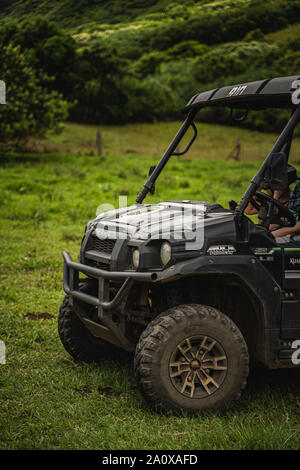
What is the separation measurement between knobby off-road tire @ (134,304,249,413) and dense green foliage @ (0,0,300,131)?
339 centimetres

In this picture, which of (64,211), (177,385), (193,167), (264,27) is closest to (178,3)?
(264,27)

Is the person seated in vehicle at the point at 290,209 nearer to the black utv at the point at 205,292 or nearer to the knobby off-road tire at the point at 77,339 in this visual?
the black utv at the point at 205,292

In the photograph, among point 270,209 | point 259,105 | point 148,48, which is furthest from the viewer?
point 148,48

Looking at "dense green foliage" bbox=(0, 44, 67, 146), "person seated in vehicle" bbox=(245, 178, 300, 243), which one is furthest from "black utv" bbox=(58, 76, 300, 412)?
"dense green foliage" bbox=(0, 44, 67, 146)

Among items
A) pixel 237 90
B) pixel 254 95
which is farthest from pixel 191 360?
pixel 237 90

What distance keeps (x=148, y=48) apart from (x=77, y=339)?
28.2 feet

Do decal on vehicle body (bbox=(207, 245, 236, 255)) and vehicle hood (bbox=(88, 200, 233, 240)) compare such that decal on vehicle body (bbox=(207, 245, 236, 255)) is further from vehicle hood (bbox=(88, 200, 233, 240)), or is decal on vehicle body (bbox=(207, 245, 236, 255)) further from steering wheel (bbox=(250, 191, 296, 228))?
steering wheel (bbox=(250, 191, 296, 228))

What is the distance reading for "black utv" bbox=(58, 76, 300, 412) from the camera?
419 centimetres

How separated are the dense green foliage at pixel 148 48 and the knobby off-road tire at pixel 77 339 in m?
2.79

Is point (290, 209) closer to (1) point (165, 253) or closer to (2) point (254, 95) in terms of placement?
(2) point (254, 95)

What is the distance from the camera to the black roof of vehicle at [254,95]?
4.39 metres

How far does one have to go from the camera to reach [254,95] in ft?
15.0

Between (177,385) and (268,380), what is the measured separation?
1198 millimetres

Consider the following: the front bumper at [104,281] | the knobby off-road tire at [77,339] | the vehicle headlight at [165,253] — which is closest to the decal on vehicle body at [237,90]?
the vehicle headlight at [165,253]
